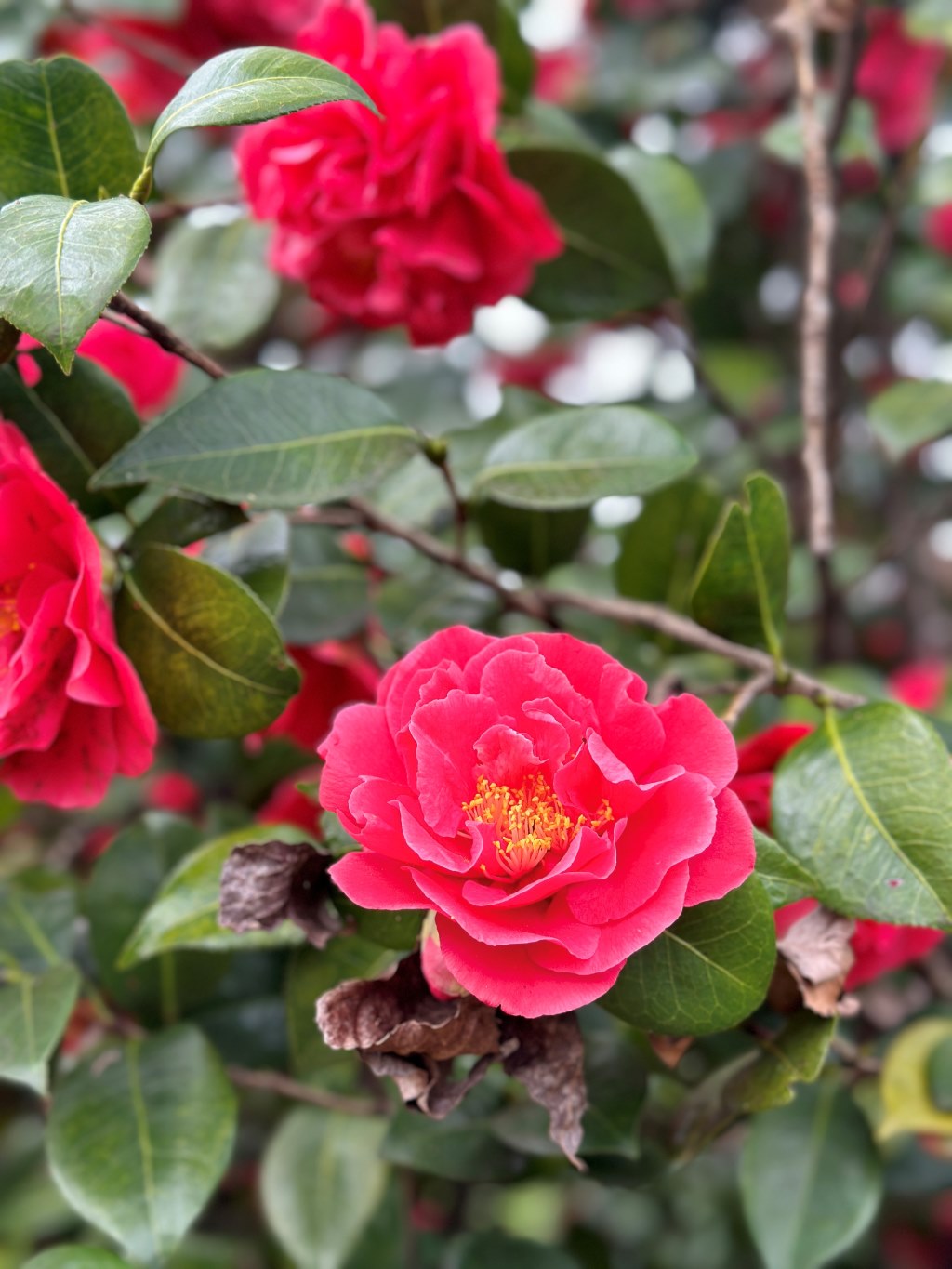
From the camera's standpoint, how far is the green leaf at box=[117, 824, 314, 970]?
0.70 m

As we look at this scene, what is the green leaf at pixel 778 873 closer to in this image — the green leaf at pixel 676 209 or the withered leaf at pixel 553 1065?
the withered leaf at pixel 553 1065

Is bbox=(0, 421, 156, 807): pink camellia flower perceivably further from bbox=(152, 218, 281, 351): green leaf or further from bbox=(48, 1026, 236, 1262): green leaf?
bbox=(152, 218, 281, 351): green leaf

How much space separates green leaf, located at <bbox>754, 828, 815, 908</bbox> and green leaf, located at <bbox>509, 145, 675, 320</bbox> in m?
0.61

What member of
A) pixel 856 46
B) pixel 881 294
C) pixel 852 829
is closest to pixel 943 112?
pixel 881 294

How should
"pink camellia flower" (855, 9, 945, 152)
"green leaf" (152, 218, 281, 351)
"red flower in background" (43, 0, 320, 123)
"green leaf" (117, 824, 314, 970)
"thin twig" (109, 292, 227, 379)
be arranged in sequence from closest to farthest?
"thin twig" (109, 292, 227, 379) → "green leaf" (117, 824, 314, 970) → "green leaf" (152, 218, 281, 351) → "red flower in background" (43, 0, 320, 123) → "pink camellia flower" (855, 9, 945, 152)

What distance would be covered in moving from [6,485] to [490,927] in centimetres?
34

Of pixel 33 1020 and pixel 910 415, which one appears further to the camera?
pixel 910 415

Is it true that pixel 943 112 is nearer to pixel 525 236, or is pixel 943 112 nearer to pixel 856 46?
pixel 856 46

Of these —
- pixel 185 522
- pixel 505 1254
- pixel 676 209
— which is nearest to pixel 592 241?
pixel 676 209

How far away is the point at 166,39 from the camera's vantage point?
4.42 feet

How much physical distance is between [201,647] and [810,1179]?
541mm

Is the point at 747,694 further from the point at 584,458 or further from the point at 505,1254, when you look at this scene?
the point at 505,1254

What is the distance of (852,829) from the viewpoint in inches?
24.7

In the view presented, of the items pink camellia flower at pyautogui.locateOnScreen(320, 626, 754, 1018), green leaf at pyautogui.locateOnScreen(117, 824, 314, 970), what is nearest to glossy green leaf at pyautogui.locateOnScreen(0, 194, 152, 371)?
pink camellia flower at pyautogui.locateOnScreen(320, 626, 754, 1018)
